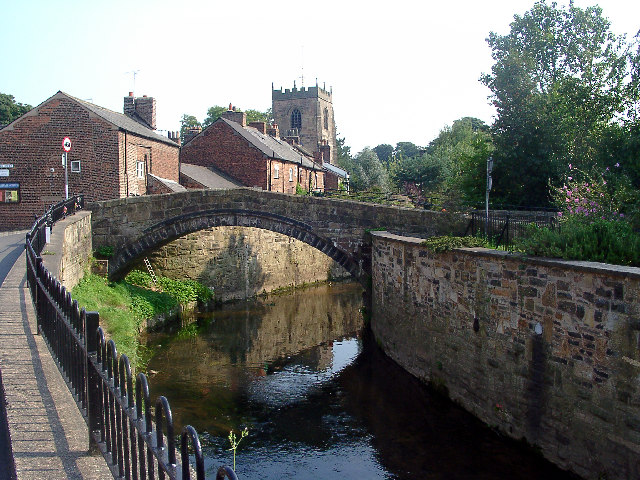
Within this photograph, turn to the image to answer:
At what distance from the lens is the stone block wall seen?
24484mm

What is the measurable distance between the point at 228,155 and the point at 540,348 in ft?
95.3

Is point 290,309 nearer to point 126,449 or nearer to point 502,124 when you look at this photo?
point 502,124

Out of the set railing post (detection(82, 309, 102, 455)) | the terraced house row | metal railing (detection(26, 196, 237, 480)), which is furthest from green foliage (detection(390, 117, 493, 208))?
railing post (detection(82, 309, 102, 455))

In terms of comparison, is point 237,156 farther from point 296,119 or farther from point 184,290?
point 296,119

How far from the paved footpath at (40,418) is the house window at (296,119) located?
2702 inches

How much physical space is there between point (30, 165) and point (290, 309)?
40.0 feet

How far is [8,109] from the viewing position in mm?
58469

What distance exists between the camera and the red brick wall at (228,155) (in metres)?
36.1

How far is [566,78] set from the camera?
25.7 metres

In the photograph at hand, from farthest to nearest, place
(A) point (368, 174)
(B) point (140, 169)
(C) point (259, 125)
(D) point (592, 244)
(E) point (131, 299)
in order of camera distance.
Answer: (A) point (368, 174) < (C) point (259, 125) < (B) point (140, 169) < (E) point (131, 299) < (D) point (592, 244)

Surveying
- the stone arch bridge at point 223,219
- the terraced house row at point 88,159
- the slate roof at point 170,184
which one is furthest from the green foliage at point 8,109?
the stone arch bridge at point 223,219

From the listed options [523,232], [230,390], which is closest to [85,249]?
[230,390]

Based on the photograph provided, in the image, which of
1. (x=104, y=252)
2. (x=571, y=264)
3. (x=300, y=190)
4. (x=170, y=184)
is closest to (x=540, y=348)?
(x=571, y=264)

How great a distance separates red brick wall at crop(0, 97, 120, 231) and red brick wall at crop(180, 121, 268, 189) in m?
11.9
